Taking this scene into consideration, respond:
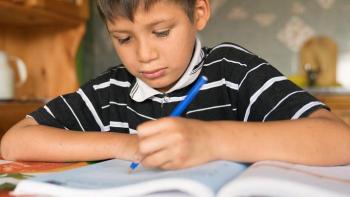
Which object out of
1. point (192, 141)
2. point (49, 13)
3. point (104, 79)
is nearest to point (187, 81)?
point (104, 79)

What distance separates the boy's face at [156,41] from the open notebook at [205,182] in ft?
0.98

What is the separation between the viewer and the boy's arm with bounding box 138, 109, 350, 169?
1.88ft

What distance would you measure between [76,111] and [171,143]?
51cm

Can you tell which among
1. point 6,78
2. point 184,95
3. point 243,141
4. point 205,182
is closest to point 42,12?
point 6,78

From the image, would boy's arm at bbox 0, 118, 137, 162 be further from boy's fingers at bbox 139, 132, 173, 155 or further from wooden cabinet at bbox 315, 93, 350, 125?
wooden cabinet at bbox 315, 93, 350, 125

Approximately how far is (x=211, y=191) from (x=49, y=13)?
2012 mm

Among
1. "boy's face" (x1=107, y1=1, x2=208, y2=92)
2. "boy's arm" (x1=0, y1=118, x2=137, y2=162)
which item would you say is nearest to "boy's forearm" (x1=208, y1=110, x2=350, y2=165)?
"boy's arm" (x1=0, y1=118, x2=137, y2=162)

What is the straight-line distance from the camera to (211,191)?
466 mm

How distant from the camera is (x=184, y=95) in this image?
1.01 metres

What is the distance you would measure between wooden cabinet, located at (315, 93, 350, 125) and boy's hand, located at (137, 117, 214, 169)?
2.08 m

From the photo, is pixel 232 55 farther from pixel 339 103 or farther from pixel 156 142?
pixel 339 103

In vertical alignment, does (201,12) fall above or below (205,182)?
above

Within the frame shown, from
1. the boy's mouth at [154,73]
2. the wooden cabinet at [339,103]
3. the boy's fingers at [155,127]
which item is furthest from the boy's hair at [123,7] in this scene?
the wooden cabinet at [339,103]

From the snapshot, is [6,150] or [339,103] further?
[339,103]
